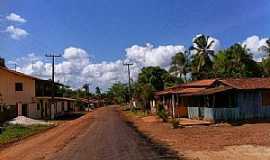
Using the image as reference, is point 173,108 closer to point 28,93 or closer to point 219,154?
point 28,93

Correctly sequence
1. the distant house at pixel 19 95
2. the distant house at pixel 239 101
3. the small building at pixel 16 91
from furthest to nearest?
1. the small building at pixel 16 91
2. the distant house at pixel 19 95
3. the distant house at pixel 239 101

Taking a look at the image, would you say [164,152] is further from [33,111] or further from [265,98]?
[33,111]

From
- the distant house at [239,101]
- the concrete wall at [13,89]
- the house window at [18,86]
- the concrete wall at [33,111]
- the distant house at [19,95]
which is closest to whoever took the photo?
the distant house at [239,101]

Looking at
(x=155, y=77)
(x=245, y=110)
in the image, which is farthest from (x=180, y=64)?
(x=245, y=110)

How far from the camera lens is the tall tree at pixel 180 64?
8481 cm

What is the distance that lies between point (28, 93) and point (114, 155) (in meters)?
44.0

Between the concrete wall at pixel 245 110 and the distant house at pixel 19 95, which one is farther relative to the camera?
the distant house at pixel 19 95

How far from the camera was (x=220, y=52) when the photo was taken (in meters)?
75.2

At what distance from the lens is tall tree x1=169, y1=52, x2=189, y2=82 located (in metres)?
84.8

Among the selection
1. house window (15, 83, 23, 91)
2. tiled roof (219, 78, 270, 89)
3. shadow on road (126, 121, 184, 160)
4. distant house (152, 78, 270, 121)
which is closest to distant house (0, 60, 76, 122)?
house window (15, 83, 23, 91)

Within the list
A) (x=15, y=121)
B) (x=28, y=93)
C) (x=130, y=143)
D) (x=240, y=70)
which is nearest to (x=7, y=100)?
(x=28, y=93)

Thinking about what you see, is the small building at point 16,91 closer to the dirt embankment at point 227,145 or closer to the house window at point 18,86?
the house window at point 18,86

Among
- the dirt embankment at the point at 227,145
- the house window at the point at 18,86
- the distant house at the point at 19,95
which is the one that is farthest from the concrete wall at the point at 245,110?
the house window at the point at 18,86

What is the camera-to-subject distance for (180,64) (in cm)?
8556
